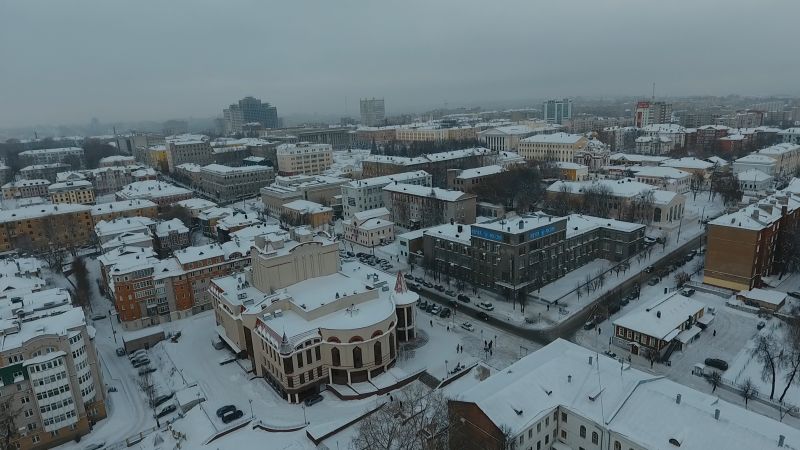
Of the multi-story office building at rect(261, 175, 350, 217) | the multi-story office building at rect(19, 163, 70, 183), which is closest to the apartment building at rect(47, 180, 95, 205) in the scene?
the multi-story office building at rect(19, 163, 70, 183)

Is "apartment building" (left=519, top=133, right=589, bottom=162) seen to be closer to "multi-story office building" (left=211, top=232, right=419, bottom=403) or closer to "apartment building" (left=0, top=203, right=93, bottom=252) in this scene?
"multi-story office building" (left=211, top=232, right=419, bottom=403)

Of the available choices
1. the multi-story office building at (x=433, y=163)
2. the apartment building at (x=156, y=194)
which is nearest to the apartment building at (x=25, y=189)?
the apartment building at (x=156, y=194)

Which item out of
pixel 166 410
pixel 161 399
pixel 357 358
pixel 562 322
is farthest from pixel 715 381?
pixel 161 399

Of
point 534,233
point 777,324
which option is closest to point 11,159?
point 534,233

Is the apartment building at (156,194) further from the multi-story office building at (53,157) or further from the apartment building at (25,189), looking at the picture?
the multi-story office building at (53,157)

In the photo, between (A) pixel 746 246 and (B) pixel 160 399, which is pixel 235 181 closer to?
(B) pixel 160 399

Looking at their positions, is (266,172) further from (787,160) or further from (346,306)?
(787,160)

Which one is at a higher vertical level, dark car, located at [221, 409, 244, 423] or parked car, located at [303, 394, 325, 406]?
dark car, located at [221, 409, 244, 423]

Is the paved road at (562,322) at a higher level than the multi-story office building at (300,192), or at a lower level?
lower
